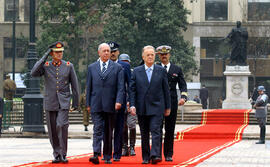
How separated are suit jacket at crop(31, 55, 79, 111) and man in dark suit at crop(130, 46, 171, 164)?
108cm

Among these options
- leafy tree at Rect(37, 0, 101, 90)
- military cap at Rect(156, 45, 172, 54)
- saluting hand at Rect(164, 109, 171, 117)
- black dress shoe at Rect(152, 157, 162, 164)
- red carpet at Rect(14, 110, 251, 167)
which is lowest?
red carpet at Rect(14, 110, 251, 167)

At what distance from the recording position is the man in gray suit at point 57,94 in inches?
540

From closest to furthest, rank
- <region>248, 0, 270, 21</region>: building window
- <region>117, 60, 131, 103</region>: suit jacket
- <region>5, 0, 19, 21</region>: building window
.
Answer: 1. <region>117, 60, 131, 103</region>: suit jacket
2. <region>248, 0, 270, 21</region>: building window
3. <region>5, 0, 19, 21</region>: building window

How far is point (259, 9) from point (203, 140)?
44716 mm

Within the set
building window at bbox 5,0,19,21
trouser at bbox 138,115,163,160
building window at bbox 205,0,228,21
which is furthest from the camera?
building window at bbox 205,0,228,21

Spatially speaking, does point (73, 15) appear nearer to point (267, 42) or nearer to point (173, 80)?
point (267, 42)

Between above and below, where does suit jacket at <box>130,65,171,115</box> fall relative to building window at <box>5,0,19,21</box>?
below

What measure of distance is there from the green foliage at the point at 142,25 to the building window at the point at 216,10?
50.5 feet

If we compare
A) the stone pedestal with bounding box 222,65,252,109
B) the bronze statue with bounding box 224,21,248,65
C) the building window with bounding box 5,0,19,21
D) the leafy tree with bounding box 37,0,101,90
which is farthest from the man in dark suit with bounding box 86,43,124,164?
the building window with bounding box 5,0,19,21

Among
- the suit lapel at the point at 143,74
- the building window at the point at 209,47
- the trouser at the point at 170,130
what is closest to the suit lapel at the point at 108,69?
the suit lapel at the point at 143,74

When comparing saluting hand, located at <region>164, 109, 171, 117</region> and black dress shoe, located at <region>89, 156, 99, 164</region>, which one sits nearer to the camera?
black dress shoe, located at <region>89, 156, 99, 164</region>

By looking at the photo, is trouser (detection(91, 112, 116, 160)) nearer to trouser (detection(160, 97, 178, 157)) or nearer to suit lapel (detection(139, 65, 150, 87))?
suit lapel (detection(139, 65, 150, 87))

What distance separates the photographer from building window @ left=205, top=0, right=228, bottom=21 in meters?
69.9

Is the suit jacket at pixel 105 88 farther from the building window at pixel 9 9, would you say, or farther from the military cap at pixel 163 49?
the building window at pixel 9 9
